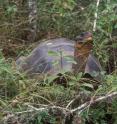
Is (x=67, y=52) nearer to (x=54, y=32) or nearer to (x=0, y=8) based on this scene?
(x=54, y=32)

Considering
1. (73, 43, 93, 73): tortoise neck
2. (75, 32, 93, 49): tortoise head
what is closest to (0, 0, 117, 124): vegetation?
(73, 43, 93, 73): tortoise neck

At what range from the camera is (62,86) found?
3.06 meters

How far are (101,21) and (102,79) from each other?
1080 mm

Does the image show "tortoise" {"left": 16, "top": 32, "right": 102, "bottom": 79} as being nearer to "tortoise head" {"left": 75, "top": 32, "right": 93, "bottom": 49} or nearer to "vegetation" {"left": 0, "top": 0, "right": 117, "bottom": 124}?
"tortoise head" {"left": 75, "top": 32, "right": 93, "bottom": 49}

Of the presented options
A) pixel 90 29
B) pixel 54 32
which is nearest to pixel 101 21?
pixel 90 29

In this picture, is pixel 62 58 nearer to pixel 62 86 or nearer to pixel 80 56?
pixel 80 56

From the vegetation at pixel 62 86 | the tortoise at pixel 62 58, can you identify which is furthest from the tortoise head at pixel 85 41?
the vegetation at pixel 62 86

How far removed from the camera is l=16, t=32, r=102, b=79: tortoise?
319 centimetres

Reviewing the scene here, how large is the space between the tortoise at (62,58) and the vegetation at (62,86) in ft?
0.39

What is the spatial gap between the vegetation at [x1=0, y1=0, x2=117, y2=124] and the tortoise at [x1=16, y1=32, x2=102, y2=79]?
0.12 meters

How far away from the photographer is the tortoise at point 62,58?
10.5ft

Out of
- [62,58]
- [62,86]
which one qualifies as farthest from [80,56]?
[62,86]

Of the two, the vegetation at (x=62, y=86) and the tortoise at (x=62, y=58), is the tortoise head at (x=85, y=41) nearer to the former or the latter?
the tortoise at (x=62, y=58)

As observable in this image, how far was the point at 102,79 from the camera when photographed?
3283 mm
